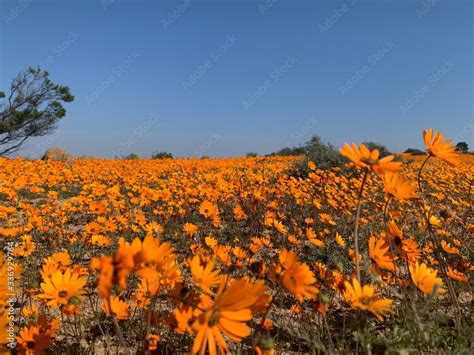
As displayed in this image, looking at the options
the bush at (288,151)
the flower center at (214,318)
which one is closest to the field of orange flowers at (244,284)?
the flower center at (214,318)

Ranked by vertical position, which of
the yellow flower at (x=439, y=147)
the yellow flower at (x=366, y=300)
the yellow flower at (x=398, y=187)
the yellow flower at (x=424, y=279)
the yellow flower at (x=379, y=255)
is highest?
the yellow flower at (x=439, y=147)

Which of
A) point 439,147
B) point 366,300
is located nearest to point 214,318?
point 366,300

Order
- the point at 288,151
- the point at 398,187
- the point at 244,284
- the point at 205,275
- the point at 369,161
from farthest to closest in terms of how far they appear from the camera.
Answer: the point at 288,151
the point at 398,187
the point at 369,161
the point at 205,275
the point at 244,284

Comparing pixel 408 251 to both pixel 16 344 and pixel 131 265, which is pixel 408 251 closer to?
pixel 131 265

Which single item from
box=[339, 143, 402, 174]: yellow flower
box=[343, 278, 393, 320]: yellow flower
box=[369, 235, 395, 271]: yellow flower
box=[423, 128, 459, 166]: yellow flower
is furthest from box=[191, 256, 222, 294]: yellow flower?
box=[423, 128, 459, 166]: yellow flower

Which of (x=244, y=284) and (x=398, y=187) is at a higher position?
(x=398, y=187)

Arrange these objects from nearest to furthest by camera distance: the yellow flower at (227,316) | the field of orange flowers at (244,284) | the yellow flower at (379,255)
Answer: the yellow flower at (227,316)
the field of orange flowers at (244,284)
the yellow flower at (379,255)

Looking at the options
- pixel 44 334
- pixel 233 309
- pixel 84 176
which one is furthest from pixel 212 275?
pixel 84 176

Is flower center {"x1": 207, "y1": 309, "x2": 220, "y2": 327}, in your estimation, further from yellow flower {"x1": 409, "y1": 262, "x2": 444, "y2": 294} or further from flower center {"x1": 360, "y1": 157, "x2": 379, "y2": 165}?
yellow flower {"x1": 409, "y1": 262, "x2": 444, "y2": 294}

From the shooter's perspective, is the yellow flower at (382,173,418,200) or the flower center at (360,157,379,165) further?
the yellow flower at (382,173,418,200)

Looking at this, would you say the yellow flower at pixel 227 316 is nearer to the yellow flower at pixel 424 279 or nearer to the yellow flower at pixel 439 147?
the yellow flower at pixel 424 279

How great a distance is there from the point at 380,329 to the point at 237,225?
3.28 m

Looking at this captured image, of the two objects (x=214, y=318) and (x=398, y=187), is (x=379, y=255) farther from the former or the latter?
(x=214, y=318)

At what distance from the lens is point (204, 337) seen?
1.03 m
